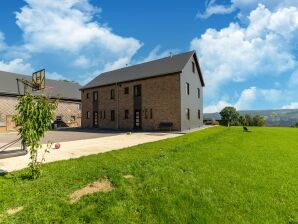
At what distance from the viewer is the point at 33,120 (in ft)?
23.0

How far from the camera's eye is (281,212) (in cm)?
523

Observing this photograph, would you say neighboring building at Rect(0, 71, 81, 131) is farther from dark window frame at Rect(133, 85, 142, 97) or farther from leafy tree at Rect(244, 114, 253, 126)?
leafy tree at Rect(244, 114, 253, 126)

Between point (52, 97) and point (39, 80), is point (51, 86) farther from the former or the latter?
point (39, 80)

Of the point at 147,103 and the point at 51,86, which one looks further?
the point at 51,86

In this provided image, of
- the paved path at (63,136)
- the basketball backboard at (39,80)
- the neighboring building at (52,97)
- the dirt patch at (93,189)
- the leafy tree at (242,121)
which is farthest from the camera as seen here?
the leafy tree at (242,121)

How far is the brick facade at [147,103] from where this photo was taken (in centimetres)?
2553

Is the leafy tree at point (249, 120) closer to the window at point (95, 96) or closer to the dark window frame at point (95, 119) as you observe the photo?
the dark window frame at point (95, 119)

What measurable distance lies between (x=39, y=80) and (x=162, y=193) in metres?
12.4

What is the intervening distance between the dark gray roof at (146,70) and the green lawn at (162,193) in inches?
713

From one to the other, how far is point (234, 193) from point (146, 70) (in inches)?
984

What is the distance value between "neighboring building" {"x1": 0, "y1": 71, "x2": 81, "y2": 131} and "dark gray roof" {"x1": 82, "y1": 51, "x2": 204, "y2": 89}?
6553 millimetres

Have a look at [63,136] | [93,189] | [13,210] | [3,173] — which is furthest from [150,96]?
[13,210]

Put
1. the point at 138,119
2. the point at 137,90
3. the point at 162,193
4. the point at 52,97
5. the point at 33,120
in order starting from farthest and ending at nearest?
the point at 52,97
the point at 137,90
the point at 138,119
the point at 33,120
the point at 162,193

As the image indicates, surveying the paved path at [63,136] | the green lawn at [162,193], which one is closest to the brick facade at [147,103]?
the paved path at [63,136]
